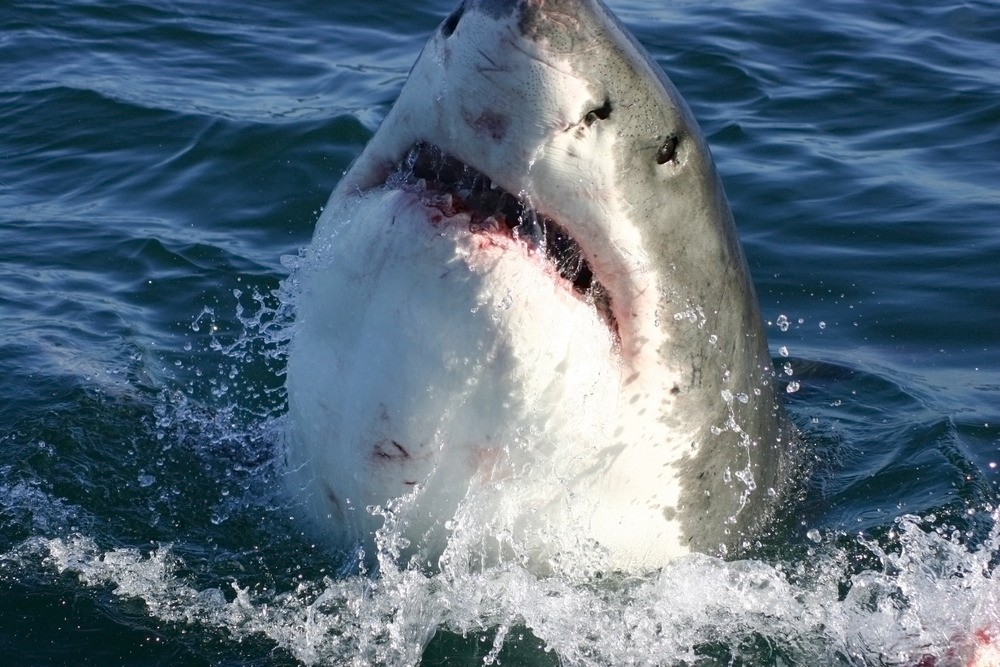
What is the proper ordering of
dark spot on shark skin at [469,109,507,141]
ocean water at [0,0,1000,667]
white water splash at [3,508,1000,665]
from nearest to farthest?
1. dark spot on shark skin at [469,109,507,141]
2. white water splash at [3,508,1000,665]
3. ocean water at [0,0,1000,667]

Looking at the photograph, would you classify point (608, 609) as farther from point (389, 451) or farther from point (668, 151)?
point (668, 151)

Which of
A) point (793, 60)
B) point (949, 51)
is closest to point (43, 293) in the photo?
→ point (793, 60)

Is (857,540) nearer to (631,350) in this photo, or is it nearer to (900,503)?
(900,503)

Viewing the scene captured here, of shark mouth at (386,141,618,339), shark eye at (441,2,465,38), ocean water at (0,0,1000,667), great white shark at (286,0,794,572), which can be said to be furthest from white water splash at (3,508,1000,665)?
shark eye at (441,2,465,38)

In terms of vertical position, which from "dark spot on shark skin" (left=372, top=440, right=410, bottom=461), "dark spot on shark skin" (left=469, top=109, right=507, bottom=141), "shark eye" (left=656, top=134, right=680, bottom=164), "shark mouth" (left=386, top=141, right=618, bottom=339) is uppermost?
"dark spot on shark skin" (left=469, top=109, right=507, bottom=141)

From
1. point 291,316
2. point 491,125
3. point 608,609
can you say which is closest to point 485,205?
point 491,125

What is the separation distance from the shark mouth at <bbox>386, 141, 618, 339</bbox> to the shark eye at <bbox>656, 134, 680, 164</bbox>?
242mm

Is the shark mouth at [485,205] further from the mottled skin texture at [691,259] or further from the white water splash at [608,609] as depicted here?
the white water splash at [608,609]

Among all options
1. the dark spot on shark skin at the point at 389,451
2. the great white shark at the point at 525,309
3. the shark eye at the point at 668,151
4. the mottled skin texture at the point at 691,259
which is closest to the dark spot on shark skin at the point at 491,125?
the great white shark at the point at 525,309

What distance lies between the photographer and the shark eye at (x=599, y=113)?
2154mm

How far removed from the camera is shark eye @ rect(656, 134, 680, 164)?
2307mm

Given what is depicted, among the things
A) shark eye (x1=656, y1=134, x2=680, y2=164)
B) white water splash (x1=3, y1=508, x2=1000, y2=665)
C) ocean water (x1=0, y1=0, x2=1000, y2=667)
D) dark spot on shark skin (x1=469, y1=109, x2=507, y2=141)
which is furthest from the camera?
ocean water (x1=0, y1=0, x2=1000, y2=667)

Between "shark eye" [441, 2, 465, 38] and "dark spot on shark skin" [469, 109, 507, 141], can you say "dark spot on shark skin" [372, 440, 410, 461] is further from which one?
"shark eye" [441, 2, 465, 38]

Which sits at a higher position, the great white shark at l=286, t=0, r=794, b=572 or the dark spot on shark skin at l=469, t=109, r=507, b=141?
the dark spot on shark skin at l=469, t=109, r=507, b=141
